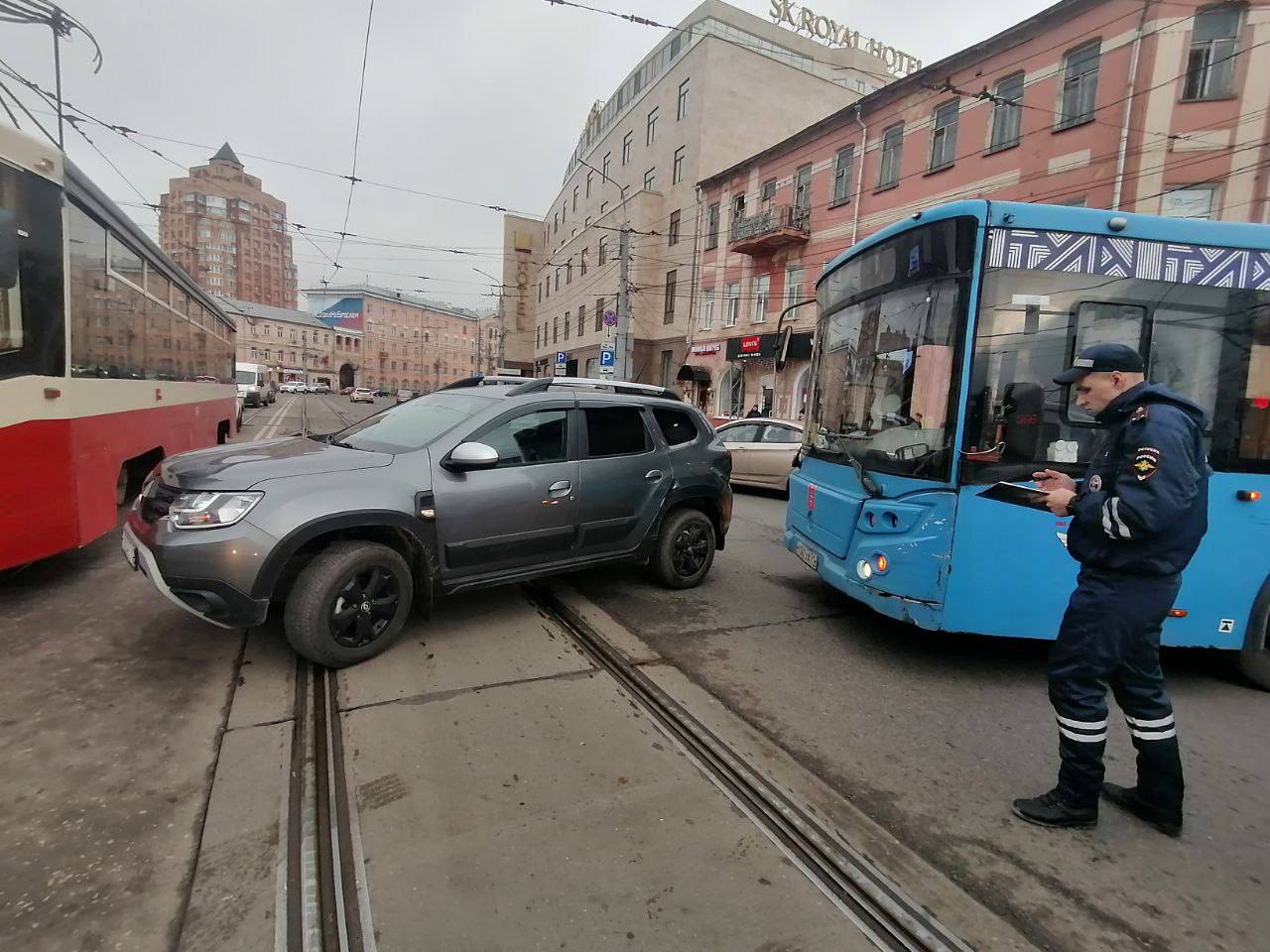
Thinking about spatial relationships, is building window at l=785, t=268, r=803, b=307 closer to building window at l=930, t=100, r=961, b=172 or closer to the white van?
building window at l=930, t=100, r=961, b=172

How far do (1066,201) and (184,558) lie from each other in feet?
60.5

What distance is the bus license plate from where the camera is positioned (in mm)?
5004

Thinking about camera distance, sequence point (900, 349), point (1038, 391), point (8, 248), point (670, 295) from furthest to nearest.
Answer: point (670, 295) < point (900, 349) < point (8, 248) < point (1038, 391)

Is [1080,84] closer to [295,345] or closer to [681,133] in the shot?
[681,133]

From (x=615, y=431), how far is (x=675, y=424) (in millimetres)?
787

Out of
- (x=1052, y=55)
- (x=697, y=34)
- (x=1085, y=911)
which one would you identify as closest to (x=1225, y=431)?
(x=1085, y=911)

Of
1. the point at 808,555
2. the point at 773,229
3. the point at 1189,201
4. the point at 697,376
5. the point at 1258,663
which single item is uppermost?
the point at 773,229

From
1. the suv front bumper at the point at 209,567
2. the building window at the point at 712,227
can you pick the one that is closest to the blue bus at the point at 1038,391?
the suv front bumper at the point at 209,567

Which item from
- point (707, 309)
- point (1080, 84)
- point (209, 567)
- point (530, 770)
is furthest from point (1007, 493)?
point (707, 309)

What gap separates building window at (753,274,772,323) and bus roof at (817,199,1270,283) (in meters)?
21.2

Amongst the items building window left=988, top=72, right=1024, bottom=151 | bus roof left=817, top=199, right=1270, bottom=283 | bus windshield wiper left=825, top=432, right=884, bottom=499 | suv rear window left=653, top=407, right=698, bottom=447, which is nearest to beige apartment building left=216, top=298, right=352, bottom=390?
building window left=988, top=72, right=1024, bottom=151

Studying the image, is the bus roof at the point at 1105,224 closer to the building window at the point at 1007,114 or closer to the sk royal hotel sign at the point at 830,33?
the building window at the point at 1007,114

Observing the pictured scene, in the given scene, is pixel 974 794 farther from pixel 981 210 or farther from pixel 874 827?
pixel 981 210

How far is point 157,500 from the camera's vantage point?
12.7 ft
